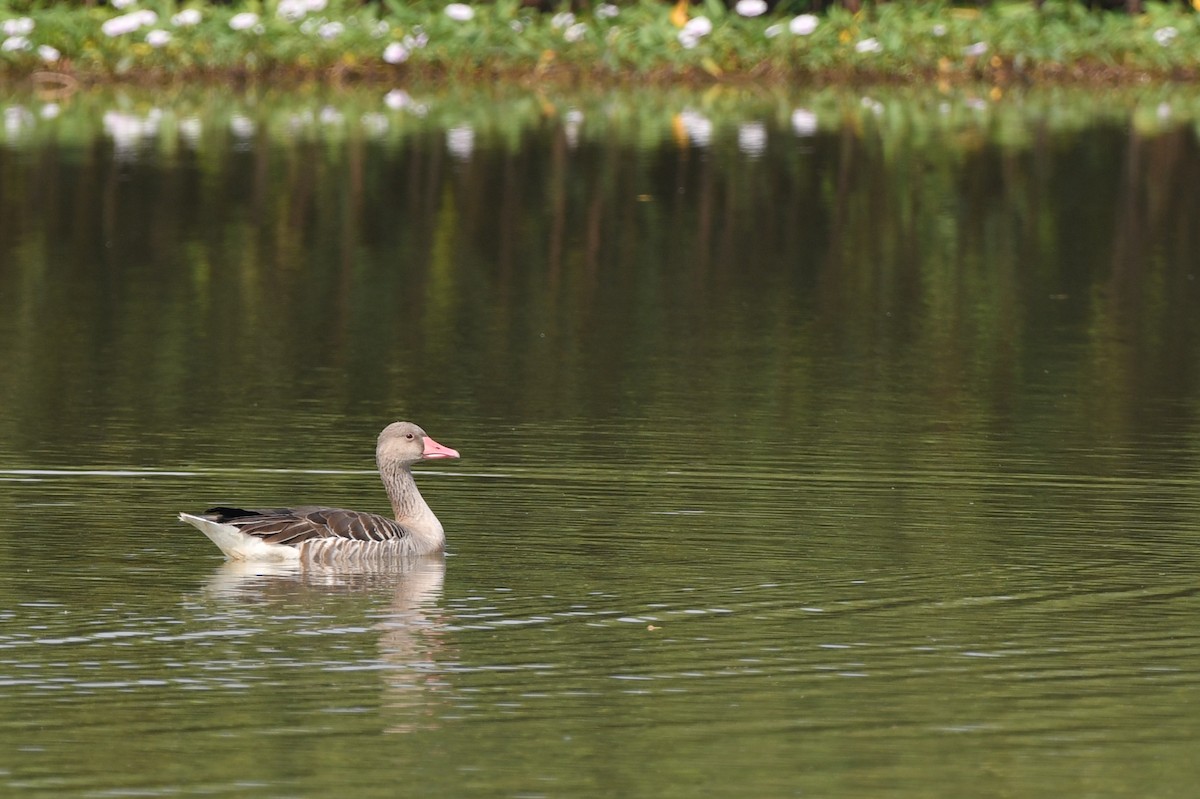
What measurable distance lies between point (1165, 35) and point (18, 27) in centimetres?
2072

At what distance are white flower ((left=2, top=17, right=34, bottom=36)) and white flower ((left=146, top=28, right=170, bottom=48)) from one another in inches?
81.9

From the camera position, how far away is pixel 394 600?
34.9 ft

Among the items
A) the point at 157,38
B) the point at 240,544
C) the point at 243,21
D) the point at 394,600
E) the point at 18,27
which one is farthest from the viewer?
the point at 243,21

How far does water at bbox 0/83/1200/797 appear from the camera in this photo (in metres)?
8.43

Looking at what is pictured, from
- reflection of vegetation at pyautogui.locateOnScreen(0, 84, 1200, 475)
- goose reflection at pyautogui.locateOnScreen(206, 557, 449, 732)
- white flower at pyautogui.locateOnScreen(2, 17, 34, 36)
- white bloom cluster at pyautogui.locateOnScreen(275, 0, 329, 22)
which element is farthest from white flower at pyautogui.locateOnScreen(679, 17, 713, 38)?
goose reflection at pyautogui.locateOnScreen(206, 557, 449, 732)

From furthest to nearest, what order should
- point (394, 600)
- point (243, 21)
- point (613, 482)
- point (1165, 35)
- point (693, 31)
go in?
point (1165, 35) < point (693, 31) < point (243, 21) < point (613, 482) < point (394, 600)

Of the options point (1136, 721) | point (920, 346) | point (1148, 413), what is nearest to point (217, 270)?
point (920, 346)

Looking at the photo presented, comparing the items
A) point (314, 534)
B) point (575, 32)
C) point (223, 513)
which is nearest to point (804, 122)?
point (575, 32)

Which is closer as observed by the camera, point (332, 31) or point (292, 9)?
point (332, 31)

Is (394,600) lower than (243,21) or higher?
lower

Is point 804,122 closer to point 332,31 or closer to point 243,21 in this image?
point 332,31

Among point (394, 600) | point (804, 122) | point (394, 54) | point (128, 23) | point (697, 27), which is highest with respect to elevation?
point (697, 27)

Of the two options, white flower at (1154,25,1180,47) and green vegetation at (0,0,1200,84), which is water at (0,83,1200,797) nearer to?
green vegetation at (0,0,1200,84)

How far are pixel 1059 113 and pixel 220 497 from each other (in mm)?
32003
